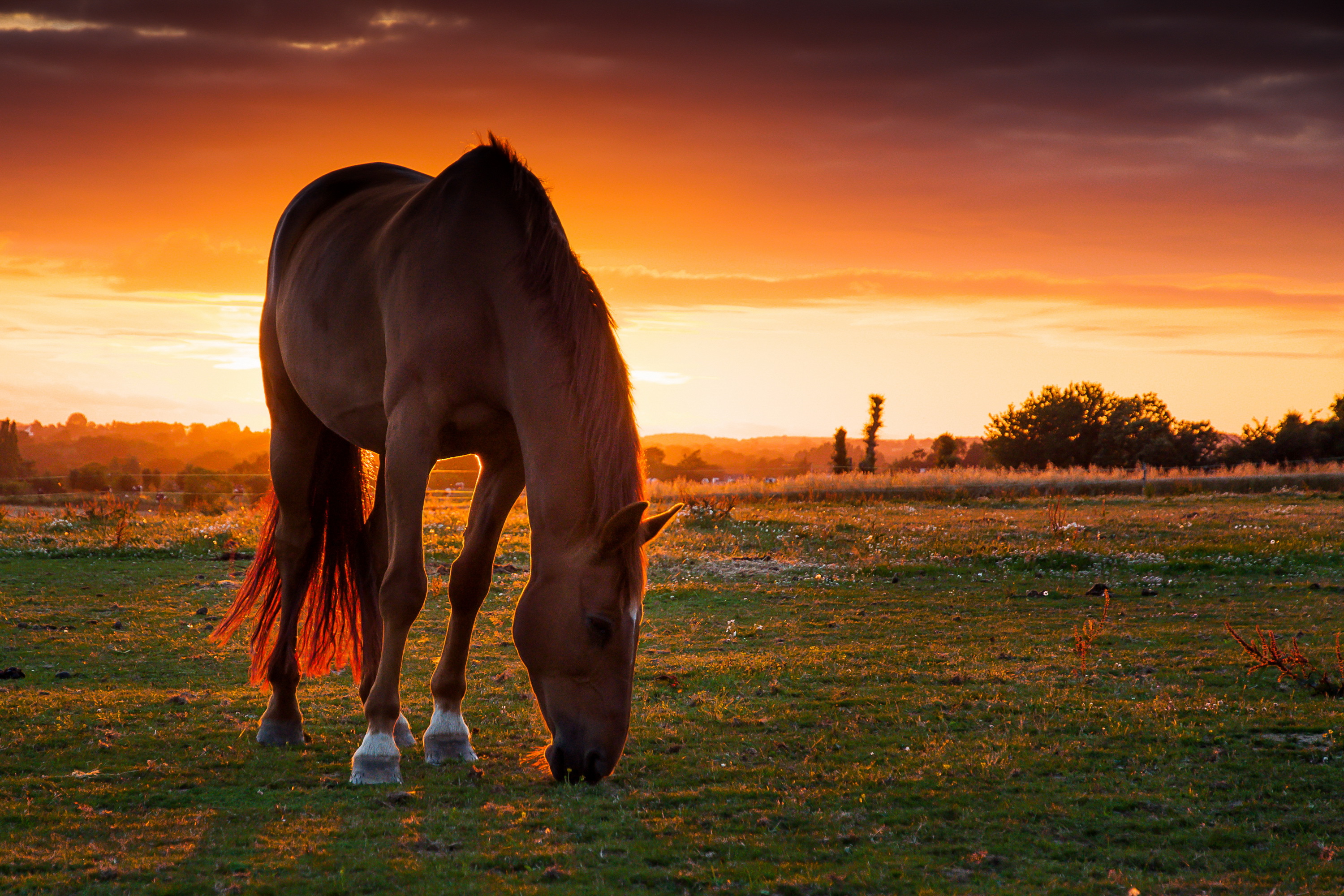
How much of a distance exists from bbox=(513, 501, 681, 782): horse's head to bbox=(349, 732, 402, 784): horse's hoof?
2.65 ft

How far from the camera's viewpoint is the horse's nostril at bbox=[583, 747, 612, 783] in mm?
4012

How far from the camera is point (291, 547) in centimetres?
578

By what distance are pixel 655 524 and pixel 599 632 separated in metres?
0.50

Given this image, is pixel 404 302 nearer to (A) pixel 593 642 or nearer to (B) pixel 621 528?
(B) pixel 621 528

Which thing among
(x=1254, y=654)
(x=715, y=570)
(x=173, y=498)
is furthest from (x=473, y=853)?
(x=173, y=498)

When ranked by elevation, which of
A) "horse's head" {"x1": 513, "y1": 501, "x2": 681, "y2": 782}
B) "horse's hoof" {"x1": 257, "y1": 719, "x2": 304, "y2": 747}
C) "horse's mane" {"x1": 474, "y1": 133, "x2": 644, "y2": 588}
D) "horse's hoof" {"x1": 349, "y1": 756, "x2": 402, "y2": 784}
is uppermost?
"horse's mane" {"x1": 474, "y1": 133, "x2": 644, "y2": 588}

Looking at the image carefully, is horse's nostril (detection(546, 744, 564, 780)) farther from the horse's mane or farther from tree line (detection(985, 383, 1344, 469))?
tree line (detection(985, 383, 1344, 469))

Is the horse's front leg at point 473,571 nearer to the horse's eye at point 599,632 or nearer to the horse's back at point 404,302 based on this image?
the horse's back at point 404,302

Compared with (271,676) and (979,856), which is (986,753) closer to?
(979,856)

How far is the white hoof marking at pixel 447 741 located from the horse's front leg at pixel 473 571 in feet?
0.13

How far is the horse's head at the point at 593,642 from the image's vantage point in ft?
13.1

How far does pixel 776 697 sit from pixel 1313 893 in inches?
134

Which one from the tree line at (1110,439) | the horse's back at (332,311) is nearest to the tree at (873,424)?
the tree line at (1110,439)

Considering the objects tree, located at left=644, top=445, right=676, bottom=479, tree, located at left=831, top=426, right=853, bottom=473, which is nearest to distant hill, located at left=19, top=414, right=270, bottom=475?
tree, located at left=644, top=445, right=676, bottom=479
